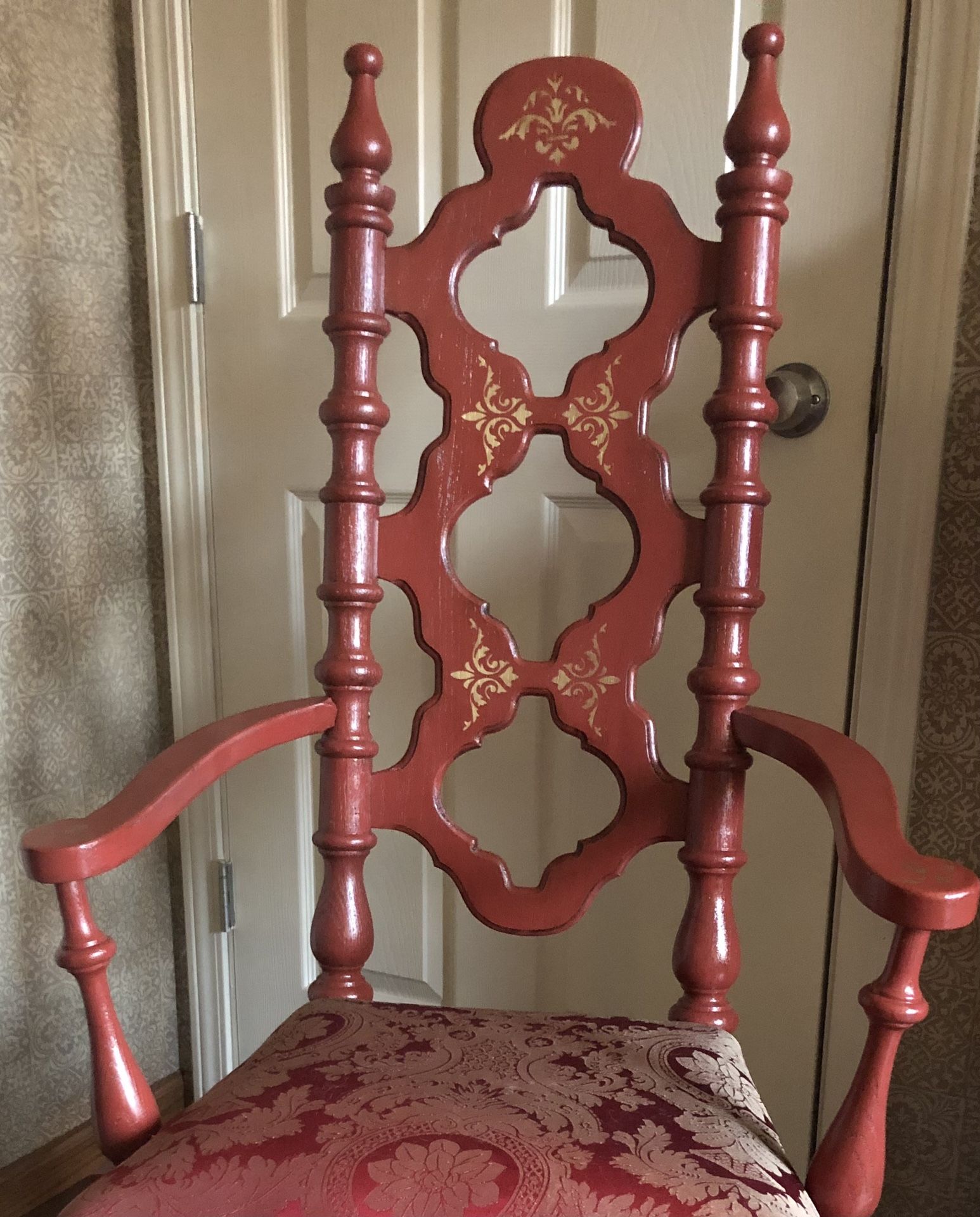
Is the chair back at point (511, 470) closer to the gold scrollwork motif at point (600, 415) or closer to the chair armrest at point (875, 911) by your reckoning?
the gold scrollwork motif at point (600, 415)

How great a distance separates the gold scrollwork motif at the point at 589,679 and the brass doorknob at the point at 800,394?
30cm

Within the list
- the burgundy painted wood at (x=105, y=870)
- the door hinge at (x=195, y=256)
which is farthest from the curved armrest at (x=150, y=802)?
the door hinge at (x=195, y=256)

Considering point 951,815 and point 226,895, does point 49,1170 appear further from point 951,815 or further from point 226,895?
point 951,815

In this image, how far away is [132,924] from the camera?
4.09ft

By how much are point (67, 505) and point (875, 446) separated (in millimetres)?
899

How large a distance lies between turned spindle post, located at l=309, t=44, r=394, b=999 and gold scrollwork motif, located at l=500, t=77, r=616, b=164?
12cm

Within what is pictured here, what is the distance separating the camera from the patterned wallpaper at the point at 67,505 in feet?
3.39

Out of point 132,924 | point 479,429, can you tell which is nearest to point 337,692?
point 479,429

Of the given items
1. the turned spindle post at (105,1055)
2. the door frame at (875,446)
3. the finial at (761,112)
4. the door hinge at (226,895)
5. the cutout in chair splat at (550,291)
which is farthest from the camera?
the door hinge at (226,895)

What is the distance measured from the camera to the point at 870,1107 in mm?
546

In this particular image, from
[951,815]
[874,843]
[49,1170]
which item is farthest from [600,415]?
[49,1170]

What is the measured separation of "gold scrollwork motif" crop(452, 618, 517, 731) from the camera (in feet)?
2.67

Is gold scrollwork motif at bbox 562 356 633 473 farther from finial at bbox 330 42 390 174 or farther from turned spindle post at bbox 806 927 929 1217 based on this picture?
turned spindle post at bbox 806 927 929 1217

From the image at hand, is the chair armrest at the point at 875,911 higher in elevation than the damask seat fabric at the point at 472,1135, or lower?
higher
